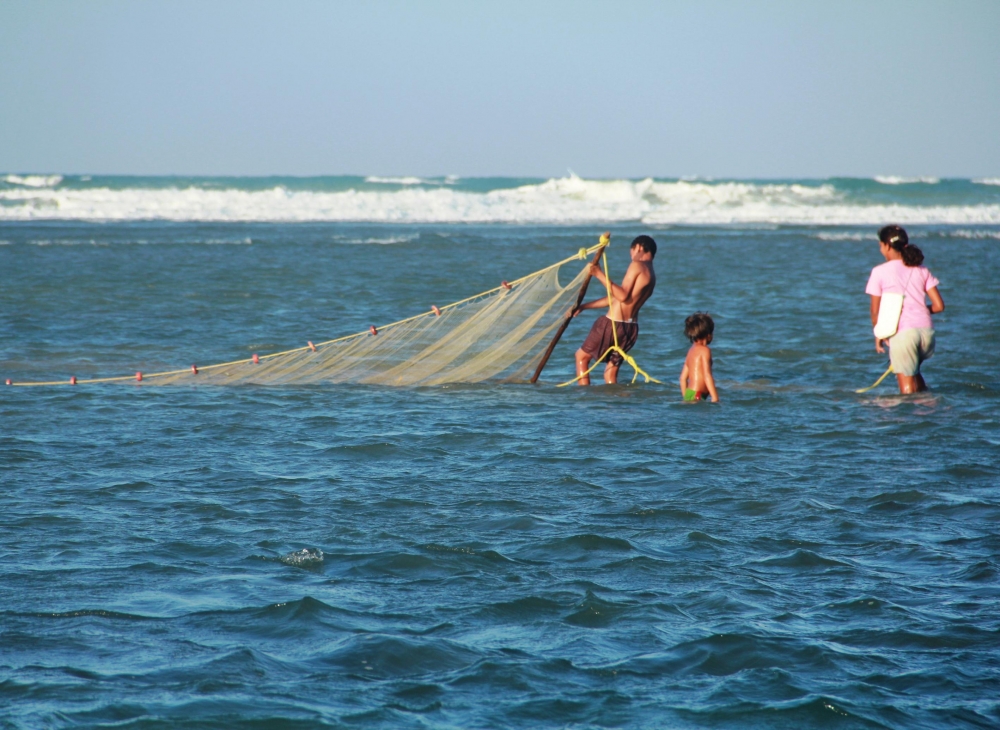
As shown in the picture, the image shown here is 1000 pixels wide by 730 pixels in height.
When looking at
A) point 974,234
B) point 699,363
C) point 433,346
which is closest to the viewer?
point 699,363

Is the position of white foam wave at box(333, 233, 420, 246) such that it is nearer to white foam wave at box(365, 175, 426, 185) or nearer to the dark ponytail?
the dark ponytail

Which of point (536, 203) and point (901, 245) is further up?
point (536, 203)

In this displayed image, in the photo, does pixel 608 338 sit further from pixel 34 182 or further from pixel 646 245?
pixel 34 182

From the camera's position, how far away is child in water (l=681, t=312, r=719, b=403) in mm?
7762

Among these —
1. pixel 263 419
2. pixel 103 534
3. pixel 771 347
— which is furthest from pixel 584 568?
pixel 771 347

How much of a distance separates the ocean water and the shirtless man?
14.8 inches

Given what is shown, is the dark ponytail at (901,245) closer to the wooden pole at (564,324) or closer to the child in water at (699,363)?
the child in water at (699,363)

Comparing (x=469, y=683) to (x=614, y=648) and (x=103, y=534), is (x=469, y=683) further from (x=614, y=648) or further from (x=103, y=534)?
(x=103, y=534)

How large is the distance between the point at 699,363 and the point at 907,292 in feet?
5.73

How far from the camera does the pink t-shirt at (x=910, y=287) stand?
26.1 ft

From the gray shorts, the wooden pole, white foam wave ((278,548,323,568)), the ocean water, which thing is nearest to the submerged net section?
the wooden pole

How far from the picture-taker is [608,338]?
8.64 m

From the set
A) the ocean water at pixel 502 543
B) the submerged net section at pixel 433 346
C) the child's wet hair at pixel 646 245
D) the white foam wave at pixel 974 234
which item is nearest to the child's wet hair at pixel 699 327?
the ocean water at pixel 502 543

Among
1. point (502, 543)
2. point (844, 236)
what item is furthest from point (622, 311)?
point (844, 236)
